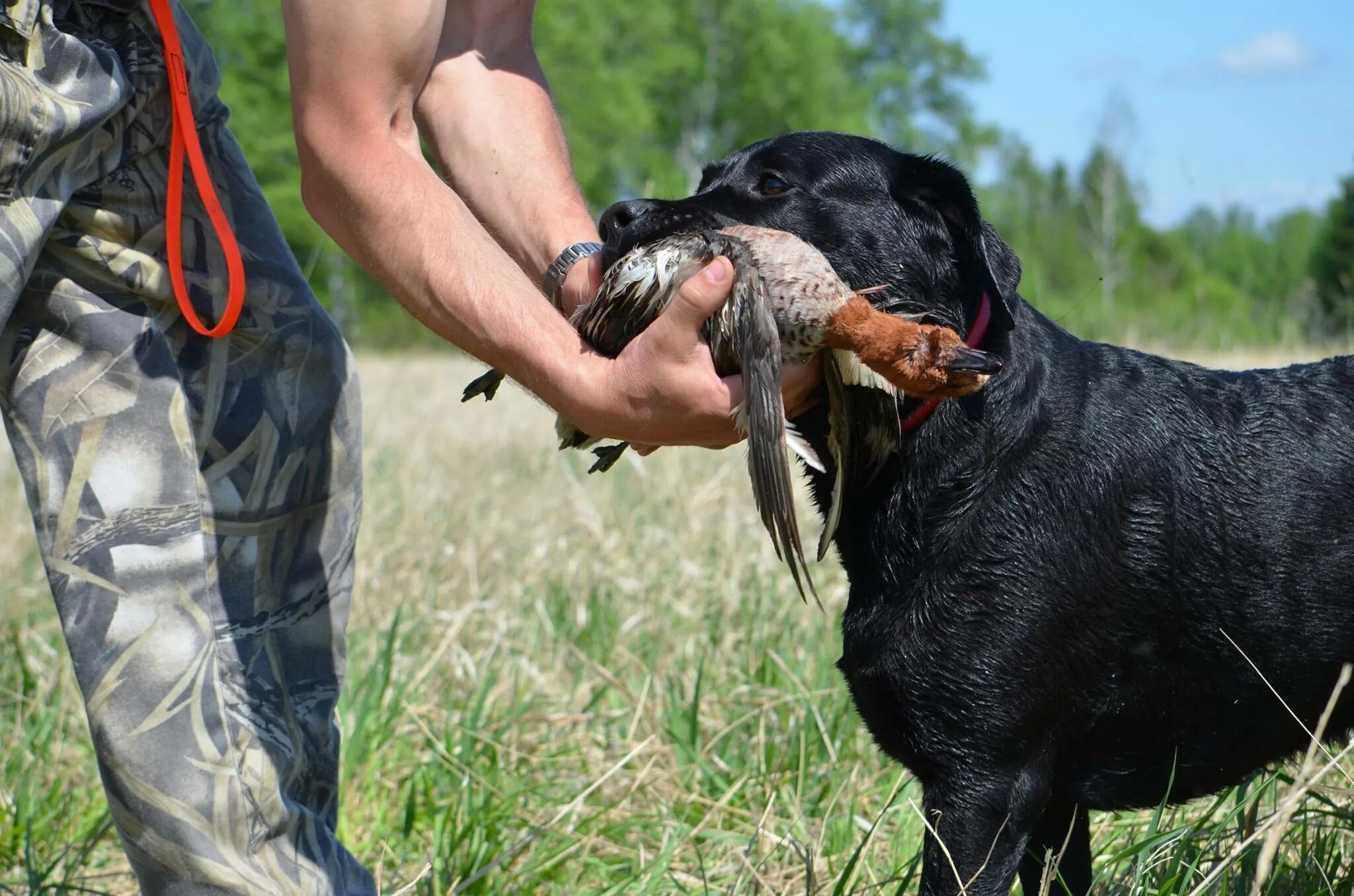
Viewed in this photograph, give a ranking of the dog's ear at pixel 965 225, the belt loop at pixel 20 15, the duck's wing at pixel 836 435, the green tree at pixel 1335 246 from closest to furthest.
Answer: the belt loop at pixel 20 15 → the duck's wing at pixel 836 435 → the dog's ear at pixel 965 225 → the green tree at pixel 1335 246

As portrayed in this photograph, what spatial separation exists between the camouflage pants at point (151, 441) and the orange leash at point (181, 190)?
9cm

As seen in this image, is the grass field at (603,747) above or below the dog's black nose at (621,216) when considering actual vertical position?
below

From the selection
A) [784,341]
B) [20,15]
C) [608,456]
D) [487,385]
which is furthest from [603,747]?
[20,15]

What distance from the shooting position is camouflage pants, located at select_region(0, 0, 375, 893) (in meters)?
2.18

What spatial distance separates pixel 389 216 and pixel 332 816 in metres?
1.36

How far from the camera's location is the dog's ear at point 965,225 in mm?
2459

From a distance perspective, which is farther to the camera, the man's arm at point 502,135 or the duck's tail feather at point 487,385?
the man's arm at point 502,135

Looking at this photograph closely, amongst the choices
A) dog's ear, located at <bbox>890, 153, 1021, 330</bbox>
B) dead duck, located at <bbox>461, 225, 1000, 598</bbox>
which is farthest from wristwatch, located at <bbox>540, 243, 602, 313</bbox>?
dog's ear, located at <bbox>890, 153, 1021, 330</bbox>

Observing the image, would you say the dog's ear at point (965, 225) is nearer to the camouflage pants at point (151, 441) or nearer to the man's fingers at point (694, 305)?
the man's fingers at point (694, 305)

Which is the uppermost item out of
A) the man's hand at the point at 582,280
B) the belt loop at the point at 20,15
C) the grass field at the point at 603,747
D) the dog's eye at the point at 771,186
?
the belt loop at the point at 20,15

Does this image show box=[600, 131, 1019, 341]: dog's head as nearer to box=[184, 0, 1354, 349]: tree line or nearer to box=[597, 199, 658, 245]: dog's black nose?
box=[597, 199, 658, 245]: dog's black nose

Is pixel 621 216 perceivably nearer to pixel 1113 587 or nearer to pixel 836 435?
pixel 836 435

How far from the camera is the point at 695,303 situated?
193cm

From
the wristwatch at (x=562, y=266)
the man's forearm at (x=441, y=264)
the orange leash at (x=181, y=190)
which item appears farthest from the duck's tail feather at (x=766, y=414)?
the orange leash at (x=181, y=190)
